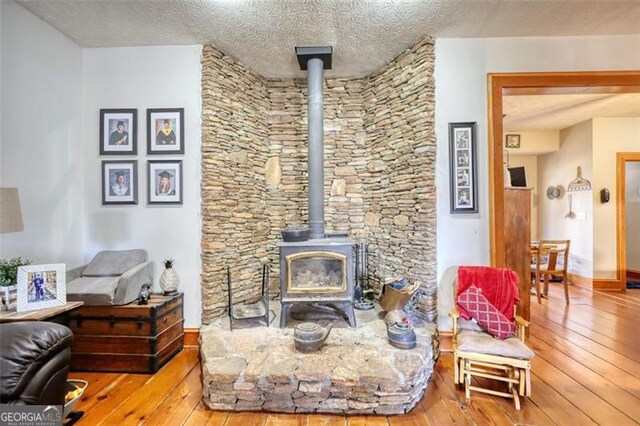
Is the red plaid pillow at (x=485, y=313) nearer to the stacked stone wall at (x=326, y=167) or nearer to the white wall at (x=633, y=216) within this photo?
the stacked stone wall at (x=326, y=167)

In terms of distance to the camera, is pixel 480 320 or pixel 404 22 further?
pixel 404 22

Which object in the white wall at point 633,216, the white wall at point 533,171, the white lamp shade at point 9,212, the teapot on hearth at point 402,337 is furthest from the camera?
the white wall at point 533,171

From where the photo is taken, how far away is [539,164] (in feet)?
18.9

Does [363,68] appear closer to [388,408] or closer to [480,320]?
[480,320]

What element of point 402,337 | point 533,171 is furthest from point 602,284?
point 402,337

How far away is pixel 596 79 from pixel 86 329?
194 inches

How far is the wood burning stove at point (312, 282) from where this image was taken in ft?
8.00

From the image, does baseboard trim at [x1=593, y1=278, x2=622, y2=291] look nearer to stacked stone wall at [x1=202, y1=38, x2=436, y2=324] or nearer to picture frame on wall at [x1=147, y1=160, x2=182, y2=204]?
stacked stone wall at [x1=202, y1=38, x2=436, y2=324]

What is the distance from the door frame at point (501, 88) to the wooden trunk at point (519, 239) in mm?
171

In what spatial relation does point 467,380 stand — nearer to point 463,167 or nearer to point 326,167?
point 463,167

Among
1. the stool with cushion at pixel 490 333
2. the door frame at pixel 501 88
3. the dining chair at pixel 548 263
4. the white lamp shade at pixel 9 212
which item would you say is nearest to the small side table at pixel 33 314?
the white lamp shade at pixel 9 212

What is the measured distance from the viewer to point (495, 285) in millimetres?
2303

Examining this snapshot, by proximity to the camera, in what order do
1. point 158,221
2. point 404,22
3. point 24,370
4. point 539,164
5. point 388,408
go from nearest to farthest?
point 24,370, point 388,408, point 404,22, point 158,221, point 539,164

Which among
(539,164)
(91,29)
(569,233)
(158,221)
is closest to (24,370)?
(158,221)
